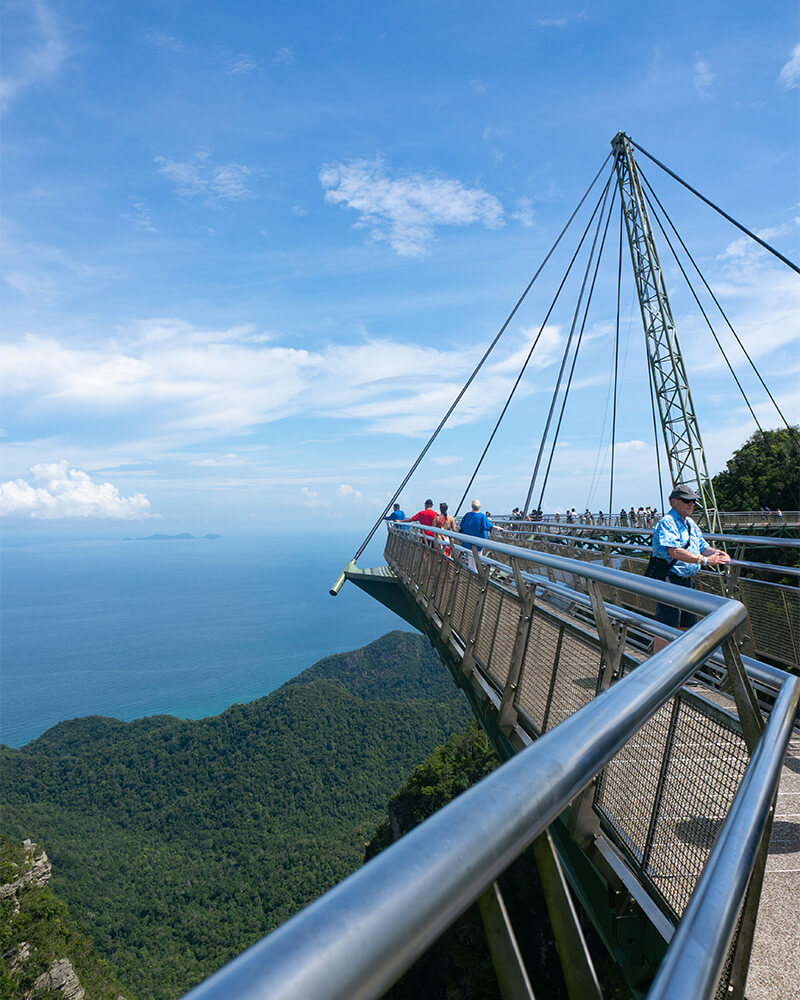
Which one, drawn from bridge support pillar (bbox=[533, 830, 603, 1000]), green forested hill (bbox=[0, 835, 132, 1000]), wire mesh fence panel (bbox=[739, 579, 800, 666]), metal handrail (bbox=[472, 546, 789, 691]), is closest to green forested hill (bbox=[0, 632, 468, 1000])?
green forested hill (bbox=[0, 835, 132, 1000])

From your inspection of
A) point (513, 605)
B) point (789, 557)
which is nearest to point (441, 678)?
point (789, 557)

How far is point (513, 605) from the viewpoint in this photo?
5.74 m

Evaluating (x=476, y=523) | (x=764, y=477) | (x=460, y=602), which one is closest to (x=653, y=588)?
(x=460, y=602)

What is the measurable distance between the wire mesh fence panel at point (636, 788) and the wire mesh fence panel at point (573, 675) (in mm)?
535

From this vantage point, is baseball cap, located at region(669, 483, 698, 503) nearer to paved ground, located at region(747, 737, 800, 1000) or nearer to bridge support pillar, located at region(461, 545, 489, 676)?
bridge support pillar, located at region(461, 545, 489, 676)

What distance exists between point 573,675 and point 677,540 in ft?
5.87

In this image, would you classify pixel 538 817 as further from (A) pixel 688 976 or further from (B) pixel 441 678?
(B) pixel 441 678

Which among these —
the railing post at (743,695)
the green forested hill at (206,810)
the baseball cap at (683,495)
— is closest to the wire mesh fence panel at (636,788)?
the railing post at (743,695)

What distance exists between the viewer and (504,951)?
0.79 m

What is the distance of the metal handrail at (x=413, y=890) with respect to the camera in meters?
0.41

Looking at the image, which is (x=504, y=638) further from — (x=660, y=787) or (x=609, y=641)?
(x=660, y=787)

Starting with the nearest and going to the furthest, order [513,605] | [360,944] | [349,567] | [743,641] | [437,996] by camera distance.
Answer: [360,944]
[743,641]
[513,605]
[349,567]
[437,996]

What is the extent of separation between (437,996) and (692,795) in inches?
724

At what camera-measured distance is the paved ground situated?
2.41 metres
